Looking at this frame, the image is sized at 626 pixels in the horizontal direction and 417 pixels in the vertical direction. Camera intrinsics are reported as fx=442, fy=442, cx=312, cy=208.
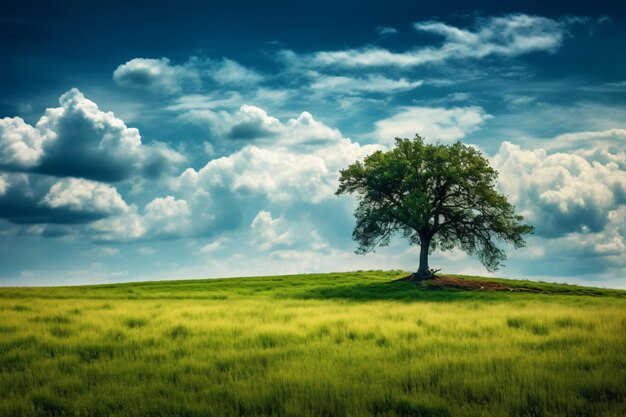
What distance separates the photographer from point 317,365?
9.76 m

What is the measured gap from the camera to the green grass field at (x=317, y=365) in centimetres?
744

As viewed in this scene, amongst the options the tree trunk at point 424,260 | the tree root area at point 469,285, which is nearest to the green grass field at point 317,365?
the tree root area at point 469,285

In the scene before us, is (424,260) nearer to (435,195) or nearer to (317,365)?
(435,195)

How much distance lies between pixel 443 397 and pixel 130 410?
540cm

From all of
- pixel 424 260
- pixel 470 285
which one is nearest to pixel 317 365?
pixel 470 285

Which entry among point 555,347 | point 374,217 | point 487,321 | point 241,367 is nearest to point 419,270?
point 374,217

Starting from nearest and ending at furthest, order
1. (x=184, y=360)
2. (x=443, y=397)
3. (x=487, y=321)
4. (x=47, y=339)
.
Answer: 1. (x=443, y=397)
2. (x=184, y=360)
3. (x=47, y=339)
4. (x=487, y=321)

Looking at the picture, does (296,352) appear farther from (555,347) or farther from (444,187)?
(444,187)

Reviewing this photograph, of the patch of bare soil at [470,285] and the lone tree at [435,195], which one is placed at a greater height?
→ the lone tree at [435,195]

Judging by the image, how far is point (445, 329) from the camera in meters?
13.7

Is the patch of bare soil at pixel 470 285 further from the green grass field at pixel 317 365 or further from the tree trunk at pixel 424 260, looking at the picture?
the green grass field at pixel 317 365

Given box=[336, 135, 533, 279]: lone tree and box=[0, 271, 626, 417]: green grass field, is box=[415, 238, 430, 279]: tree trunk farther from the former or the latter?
box=[0, 271, 626, 417]: green grass field

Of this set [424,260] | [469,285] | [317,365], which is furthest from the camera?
[424,260]

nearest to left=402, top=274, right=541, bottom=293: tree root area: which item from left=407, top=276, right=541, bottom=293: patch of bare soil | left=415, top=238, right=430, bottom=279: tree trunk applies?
left=407, top=276, right=541, bottom=293: patch of bare soil
